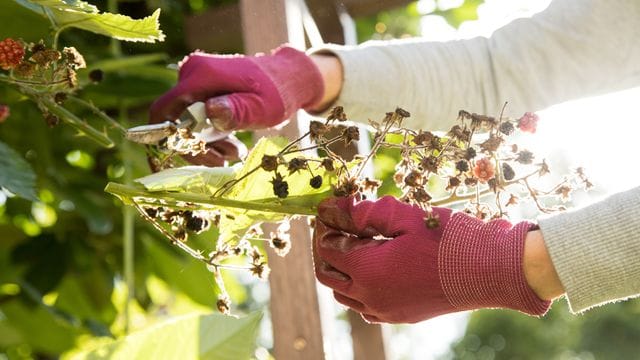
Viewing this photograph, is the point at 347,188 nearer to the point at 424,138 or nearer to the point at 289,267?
the point at 424,138

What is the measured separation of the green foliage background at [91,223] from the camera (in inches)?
55.7

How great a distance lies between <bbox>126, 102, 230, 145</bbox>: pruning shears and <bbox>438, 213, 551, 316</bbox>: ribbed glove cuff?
235 mm

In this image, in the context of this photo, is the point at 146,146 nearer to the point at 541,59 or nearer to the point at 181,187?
the point at 181,187

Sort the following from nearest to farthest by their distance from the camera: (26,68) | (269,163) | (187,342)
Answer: (187,342)
(269,163)
(26,68)

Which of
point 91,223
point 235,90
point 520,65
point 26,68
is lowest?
point 91,223

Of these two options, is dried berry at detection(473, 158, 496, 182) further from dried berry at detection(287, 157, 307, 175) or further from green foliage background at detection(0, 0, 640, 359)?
green foliage background at detection(0, 0, 640, 359)

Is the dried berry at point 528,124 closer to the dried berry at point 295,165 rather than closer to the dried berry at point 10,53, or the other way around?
the dried berry at point 295,165

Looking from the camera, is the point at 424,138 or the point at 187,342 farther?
the point at 424,138

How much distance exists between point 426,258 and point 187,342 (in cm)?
27

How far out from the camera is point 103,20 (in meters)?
0.75

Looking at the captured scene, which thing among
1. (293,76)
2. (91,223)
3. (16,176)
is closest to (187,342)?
(16,176)

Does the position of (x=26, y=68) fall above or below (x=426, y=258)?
above

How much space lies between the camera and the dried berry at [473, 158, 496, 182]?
0.71 metres

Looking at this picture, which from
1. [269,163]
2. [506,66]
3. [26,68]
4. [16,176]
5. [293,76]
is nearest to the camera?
[269,163]
